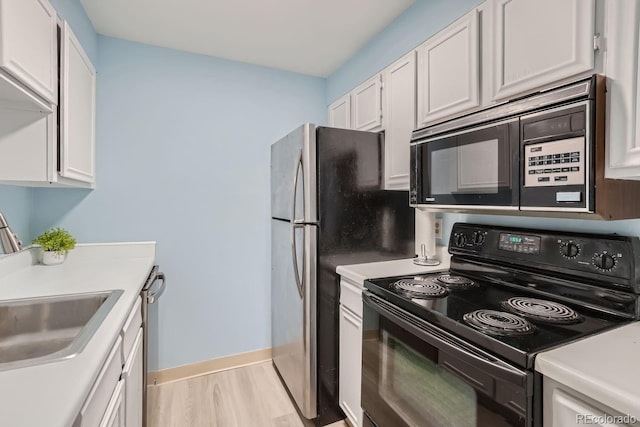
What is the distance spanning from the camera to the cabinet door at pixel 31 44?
975mm

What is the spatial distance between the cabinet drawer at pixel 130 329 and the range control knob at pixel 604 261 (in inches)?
68.1

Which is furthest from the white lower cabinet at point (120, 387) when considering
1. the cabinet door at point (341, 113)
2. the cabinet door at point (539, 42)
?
the cabinet door at point (341, 113)

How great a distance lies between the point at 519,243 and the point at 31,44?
212 centimetres

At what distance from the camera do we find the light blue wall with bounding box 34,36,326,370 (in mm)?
2127

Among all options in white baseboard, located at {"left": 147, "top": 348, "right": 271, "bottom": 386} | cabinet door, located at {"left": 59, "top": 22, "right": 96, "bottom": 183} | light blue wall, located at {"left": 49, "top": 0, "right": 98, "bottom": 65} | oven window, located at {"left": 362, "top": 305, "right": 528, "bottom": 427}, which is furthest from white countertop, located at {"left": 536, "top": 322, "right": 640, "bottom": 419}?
light blue wall, located at {"left": 49, "top": 0, "right": 98, "bottom": 65}

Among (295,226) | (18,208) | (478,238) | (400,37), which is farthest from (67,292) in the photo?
(400,37)

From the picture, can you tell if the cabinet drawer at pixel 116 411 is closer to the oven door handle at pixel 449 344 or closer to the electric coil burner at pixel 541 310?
the oven door handle at pixel 449 344

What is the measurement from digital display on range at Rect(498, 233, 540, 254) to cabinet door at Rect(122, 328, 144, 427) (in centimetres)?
167

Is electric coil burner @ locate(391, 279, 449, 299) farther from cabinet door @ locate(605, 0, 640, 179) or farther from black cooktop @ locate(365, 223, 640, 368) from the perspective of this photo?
cabinet door @ locate(605, 0, 640, 179)

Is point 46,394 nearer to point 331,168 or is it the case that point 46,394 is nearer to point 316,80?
point 331,168

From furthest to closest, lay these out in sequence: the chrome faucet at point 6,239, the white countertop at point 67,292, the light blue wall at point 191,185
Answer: the light blue wall at point 191,185, the chrome faucet at point 6,239, the white countertop at point 67,292

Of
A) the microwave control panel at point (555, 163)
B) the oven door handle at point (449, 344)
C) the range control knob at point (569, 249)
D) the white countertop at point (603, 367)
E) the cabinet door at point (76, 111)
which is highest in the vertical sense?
the cabinet door at point (76, 111)

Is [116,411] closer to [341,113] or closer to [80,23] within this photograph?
[80,23]

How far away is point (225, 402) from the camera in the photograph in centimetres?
207
